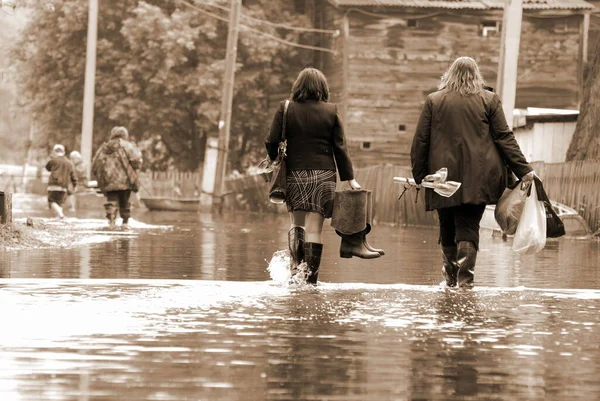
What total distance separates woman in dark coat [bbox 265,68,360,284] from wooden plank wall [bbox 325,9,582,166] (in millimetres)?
38300

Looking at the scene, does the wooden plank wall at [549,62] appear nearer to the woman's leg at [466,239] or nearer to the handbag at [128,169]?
the handbag at [128,169]

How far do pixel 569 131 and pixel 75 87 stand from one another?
24.3 meters

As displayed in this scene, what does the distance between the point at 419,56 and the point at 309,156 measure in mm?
39676

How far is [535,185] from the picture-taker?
503 inches

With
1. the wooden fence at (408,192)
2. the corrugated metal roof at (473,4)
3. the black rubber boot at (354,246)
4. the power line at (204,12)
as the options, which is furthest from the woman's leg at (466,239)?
the power line at (204,12)

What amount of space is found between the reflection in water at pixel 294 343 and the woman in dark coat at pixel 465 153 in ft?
1.54

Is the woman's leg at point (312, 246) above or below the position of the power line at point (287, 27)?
below

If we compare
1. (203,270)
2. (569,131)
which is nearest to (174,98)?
(569,131)

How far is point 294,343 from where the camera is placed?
8492 millimetres

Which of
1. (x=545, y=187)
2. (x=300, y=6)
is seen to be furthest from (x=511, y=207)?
(x=300, y=6)

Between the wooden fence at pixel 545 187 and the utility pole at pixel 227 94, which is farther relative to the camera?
the utility pole at pixel 227 94

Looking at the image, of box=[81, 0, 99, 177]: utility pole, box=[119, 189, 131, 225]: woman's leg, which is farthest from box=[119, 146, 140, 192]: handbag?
box=[81, 0, 99, 177]: utility pole

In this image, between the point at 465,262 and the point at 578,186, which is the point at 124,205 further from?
the point at 465,262

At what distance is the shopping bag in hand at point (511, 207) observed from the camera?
42.1 feet
